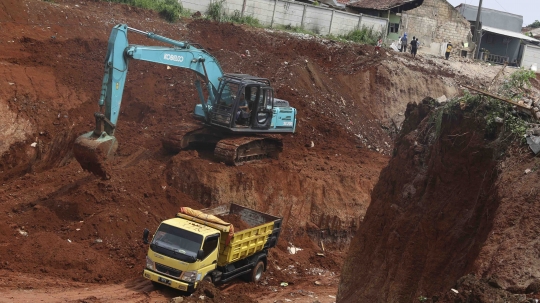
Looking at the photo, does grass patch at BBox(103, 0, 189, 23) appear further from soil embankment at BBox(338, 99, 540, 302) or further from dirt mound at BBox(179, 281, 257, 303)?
soil embankment at BBox(338, 99, 540, 302)

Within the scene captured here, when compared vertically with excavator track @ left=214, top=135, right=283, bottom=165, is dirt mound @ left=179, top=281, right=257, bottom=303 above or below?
below

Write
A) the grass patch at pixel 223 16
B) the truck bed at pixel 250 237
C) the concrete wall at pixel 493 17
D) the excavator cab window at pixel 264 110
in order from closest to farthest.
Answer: the truck bed at pixel 250 237 < the excavator cab window at pixel 264 110 < the grass patch at pixel 223 16 < the concrete wall at pixel 493 17

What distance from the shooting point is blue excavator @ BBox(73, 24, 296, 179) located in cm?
1928

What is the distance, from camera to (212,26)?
112 ft

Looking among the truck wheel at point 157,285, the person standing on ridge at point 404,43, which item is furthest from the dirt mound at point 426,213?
the person standing on ridge at point 404,43

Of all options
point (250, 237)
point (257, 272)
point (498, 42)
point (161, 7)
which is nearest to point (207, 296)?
point (250, 237)

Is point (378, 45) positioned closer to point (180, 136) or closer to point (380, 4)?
point (380, 4)

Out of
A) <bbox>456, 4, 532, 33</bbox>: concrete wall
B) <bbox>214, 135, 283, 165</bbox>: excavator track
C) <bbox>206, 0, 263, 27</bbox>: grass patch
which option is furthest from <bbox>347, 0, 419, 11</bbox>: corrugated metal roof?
<bbox>214, 135, 283, 165</bbox>: excavator track

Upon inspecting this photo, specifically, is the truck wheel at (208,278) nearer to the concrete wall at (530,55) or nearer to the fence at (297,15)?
the fence at (297,15)

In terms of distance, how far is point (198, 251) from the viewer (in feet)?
51.7

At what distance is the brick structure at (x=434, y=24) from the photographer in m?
44.6

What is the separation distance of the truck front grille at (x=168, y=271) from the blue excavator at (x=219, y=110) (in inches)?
169

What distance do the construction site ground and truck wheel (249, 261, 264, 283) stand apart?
329 mm

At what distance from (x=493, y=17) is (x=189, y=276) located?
1901 inches
